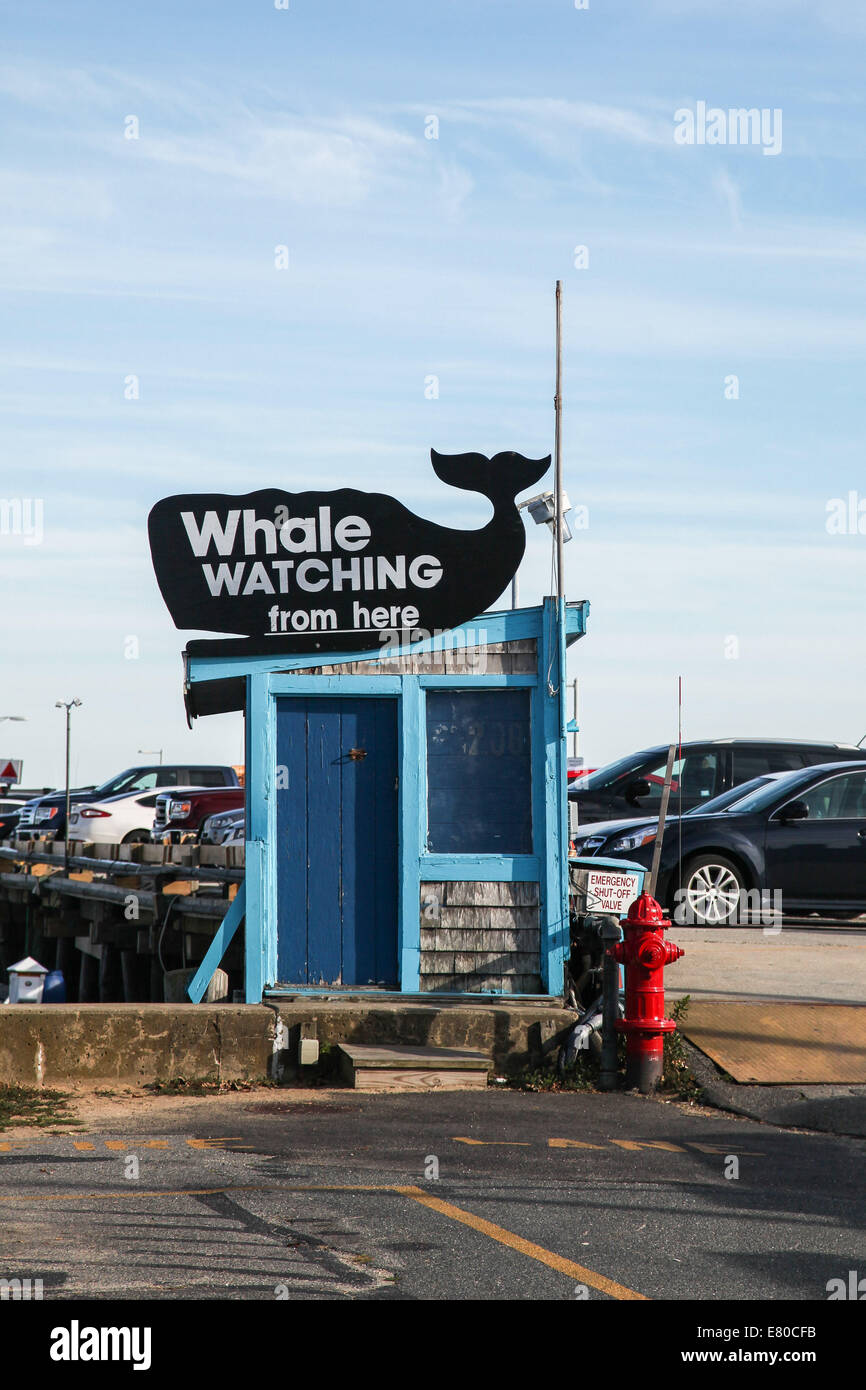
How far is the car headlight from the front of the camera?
613 inches

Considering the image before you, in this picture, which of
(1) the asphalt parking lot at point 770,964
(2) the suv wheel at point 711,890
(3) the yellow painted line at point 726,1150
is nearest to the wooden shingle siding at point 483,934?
(1) the asphalt parking lot at point 770,964

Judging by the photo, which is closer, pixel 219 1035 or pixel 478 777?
pixel 219 1035

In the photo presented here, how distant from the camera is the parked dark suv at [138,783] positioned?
99.0 feet

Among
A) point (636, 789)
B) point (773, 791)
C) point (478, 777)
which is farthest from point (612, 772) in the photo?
point (478, 777)

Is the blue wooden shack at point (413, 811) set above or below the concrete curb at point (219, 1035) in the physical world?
above

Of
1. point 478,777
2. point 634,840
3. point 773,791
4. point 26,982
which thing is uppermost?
point 478,777

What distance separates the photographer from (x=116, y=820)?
2811 cm

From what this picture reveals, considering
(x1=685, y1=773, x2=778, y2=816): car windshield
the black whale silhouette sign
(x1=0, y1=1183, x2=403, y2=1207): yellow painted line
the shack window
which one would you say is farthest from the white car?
(x1=0, y1=1183, x2=403, y2=1207): yellow painted line

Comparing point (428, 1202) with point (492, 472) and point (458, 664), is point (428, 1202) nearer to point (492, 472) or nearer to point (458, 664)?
point (458, 664)

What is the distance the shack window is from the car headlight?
5.10 m

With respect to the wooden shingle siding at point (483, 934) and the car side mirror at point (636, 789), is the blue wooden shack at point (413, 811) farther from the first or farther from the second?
the car side mirror at point (636, 789)

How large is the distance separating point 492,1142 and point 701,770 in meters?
11.0

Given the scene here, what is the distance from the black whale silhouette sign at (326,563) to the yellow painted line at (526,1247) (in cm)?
493
